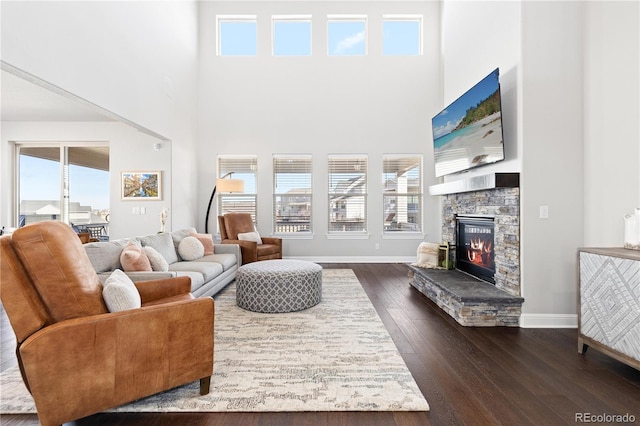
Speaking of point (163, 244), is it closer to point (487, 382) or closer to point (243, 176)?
point (243, 176)

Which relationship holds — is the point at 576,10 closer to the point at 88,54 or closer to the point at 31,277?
the point at 31,277

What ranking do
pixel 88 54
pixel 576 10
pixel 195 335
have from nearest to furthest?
pixel 195 335 → pixel 576 10 → pixel 88 54

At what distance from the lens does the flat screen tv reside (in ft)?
10.4

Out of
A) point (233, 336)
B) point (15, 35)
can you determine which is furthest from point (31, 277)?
point (15, 35)

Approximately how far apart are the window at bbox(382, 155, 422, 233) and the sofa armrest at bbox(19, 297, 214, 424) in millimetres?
5238

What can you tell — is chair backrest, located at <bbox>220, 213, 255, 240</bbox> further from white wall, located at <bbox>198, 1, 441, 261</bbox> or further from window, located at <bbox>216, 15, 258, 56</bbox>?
window, located at <bbox>216, 15, 258, 56</bbox>

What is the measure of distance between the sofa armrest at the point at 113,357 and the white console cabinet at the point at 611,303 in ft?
8.92

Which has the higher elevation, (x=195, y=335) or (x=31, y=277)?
(x=31, y=277)

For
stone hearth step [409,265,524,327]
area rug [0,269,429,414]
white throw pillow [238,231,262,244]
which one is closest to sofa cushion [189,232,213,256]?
white throw pillow [238,231,262,244]

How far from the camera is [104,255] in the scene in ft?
9.31

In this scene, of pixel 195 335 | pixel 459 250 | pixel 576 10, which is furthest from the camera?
pixel 459 250

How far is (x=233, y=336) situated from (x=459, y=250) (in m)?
3.24

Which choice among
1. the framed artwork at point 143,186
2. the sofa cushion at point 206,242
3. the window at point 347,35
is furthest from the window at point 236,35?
the sofa cushion at point 206,242

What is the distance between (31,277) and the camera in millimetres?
1499
